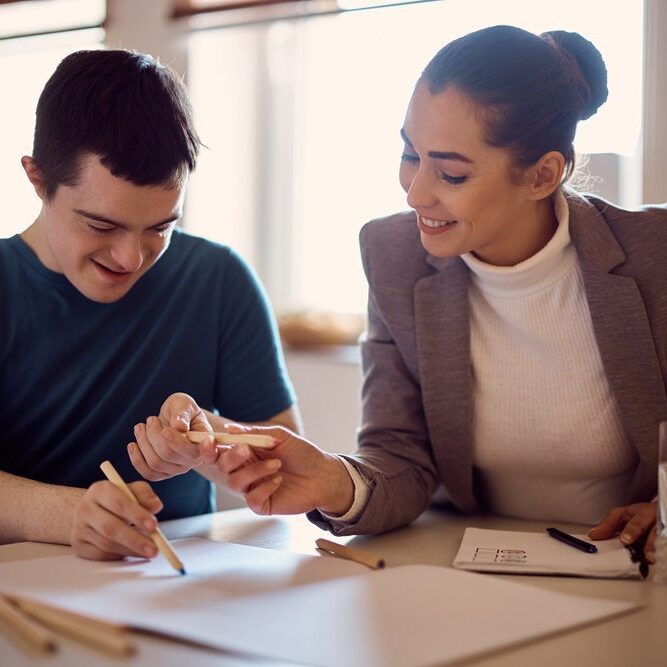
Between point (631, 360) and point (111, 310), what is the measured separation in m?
0.81

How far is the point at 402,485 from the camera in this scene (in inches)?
50.6

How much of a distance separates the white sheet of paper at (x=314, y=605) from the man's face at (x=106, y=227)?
49cm

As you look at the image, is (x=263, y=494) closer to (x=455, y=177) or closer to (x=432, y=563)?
(x=432, y=563)

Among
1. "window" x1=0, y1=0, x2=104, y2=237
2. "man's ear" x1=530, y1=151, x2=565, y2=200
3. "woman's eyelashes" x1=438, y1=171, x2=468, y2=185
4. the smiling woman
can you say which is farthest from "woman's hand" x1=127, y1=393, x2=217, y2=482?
"window" x1=0, y1=0, x2=104, y2=237

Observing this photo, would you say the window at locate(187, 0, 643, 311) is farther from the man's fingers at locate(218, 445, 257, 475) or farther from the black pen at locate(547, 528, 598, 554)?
the man's fingers at locate(218, 445, 257, 475)

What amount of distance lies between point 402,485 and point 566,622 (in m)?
0.51

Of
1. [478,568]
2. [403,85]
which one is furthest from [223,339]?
[403,85]

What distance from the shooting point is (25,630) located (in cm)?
75

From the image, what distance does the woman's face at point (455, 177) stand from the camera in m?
1.32

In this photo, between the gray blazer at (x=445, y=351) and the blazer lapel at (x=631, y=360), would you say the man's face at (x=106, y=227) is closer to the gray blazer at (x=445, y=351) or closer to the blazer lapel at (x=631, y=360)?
the gray blazer at (x=445, y=351)

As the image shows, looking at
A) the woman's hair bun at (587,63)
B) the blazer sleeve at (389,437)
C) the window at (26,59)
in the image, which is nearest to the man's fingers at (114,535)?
the blazer sleeve at (389,437)

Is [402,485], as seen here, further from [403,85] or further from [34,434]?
[403,85]

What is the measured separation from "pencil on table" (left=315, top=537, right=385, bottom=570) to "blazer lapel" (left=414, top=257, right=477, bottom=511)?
Result: 36cm

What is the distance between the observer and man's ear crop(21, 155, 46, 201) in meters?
1.36
